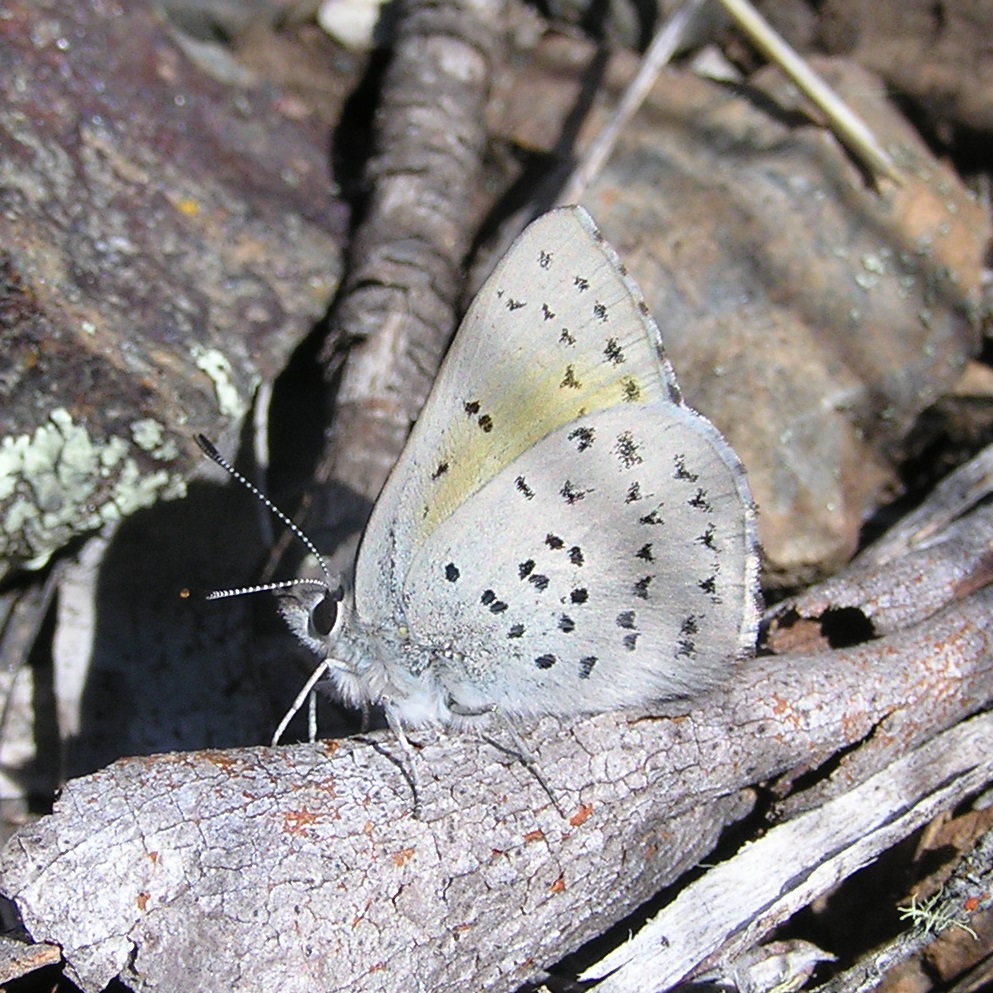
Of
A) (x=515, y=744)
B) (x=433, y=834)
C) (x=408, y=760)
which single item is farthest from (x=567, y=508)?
(x=433, y=834)

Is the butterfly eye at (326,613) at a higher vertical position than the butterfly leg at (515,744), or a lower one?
lower

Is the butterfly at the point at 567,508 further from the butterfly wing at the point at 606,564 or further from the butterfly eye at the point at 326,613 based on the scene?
the butterfly eye at the point at 326,613

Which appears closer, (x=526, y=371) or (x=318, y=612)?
(x=526, y=371)

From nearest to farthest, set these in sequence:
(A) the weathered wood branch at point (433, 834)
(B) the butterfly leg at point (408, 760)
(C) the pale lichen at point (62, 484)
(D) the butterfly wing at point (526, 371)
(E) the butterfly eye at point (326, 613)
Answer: (A) the weathered wood branch at point (433, 834) → (B) the butterfly leg at point (408, 760) → (D) the butterfly wing at point (526, 371) → (E) the butterfly eye at point (326, 613) → (C) the pale lichen at point (62, 484)

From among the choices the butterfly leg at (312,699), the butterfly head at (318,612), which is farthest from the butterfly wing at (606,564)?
the butterfly leg at (312,699)

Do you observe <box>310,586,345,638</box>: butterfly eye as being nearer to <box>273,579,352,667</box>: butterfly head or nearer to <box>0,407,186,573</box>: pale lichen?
<box>273,579,352,667</box>: butterfly head

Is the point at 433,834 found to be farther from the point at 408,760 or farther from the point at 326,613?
the point at 326,613

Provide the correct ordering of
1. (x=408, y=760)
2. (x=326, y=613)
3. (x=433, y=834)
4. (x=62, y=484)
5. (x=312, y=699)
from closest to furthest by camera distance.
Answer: (x=433, y=834)
(x=408, y=760)
(x=326, y=613)
(x=312, y=699)
(x=62, y=484)

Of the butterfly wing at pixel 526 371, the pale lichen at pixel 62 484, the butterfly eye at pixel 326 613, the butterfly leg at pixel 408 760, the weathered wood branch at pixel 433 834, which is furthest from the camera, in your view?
the pale lichen at pixel 62 484

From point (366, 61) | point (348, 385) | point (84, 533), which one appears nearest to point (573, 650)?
point (348, 385)
